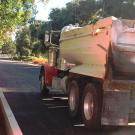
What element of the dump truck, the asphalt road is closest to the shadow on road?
the asphalt road

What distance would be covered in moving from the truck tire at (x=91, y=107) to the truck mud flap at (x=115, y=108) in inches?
9.4

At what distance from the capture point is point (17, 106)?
15539 millimetres

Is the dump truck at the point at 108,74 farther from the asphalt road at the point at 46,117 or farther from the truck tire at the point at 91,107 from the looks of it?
the asphalt road at the point at 46,117

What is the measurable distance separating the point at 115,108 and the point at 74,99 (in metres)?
2.77

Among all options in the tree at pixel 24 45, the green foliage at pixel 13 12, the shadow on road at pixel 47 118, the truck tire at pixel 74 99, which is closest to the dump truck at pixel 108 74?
the truck tire at pixel 74 99

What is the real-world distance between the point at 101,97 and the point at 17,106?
497 cm

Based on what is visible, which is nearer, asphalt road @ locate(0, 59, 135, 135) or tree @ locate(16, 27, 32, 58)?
asphalt road @ locate(0, 59, 135, 135)

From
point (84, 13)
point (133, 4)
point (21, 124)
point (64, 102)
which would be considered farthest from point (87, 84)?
point (84, 13)

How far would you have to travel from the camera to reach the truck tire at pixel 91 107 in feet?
37.2

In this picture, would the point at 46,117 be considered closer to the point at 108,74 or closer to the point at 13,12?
the point at 13,12

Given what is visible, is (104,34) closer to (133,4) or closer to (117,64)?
(117,64)

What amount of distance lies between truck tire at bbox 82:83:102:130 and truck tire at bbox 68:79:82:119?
72cm

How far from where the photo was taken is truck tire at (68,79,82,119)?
13.3m

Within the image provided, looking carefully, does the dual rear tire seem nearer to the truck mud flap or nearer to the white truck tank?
the truck mud flap
